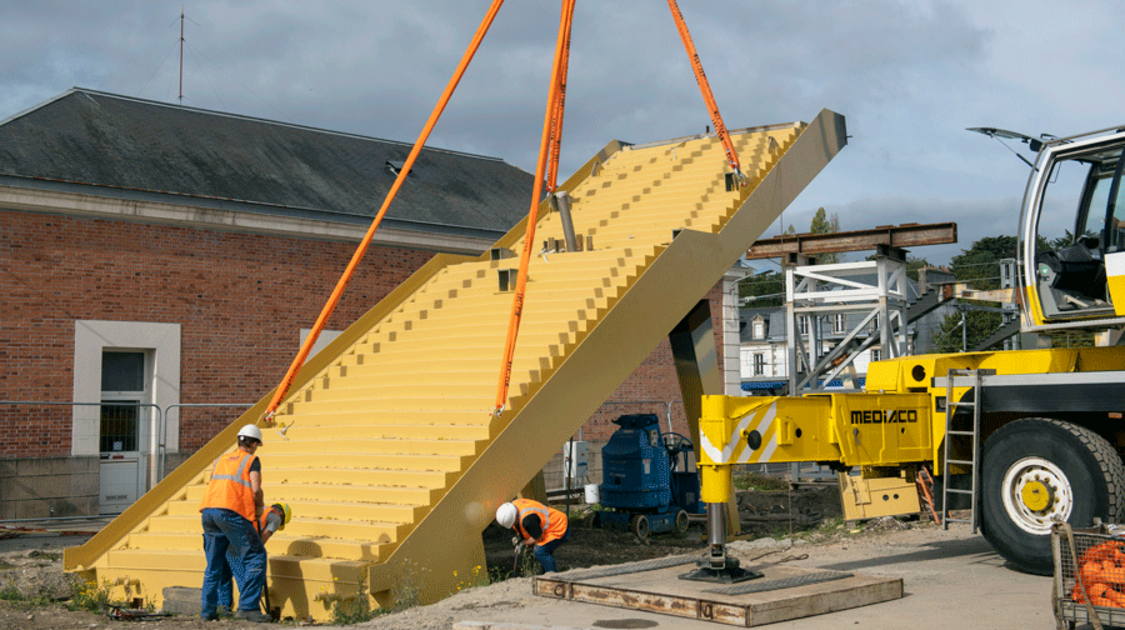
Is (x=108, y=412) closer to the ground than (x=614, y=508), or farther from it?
farther from it

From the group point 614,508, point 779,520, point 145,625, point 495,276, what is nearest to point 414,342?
point 495,276

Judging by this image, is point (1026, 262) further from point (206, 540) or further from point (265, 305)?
point (265, 305)

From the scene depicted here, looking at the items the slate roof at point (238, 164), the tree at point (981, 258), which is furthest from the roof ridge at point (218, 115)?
the tree at point (981, 258)

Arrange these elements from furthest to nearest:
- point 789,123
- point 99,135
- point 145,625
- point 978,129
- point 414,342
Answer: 1. point 99,135
2. point 789,123
3. point 414,342
4. point 978,129
5. point 145,625

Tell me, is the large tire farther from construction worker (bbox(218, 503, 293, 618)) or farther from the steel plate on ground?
construction worker (bbox(218, 503, 293, 618))

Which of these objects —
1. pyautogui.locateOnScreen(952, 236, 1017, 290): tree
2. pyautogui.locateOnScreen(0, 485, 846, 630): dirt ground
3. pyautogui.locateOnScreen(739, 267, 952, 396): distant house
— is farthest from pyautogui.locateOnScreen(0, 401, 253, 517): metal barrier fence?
pyautogui.locateOnScreen(952, 236, 1017, 290): tree

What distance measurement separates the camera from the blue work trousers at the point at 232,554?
29.5 feet

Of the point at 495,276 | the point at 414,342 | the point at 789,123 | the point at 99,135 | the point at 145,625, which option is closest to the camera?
the point at 145,625

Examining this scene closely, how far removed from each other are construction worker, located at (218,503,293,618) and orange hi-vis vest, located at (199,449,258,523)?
23cm

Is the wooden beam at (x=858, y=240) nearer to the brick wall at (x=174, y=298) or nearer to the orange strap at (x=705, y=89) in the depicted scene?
the orange strap at (x=705, y=89)

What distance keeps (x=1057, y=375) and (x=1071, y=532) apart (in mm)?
2709

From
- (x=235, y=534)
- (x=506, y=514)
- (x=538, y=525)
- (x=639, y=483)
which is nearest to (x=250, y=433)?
(x=235, y=534)

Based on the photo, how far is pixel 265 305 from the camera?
19344mm

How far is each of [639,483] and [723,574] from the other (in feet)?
19.3
